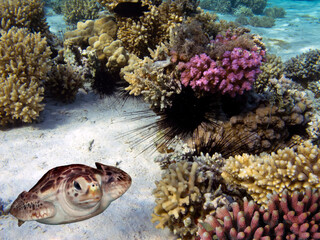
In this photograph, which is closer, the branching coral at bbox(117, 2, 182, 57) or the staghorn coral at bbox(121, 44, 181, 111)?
the staghorn coral at bbox(121, 44, 181, 111)

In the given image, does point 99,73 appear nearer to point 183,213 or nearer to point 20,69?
point 20,69

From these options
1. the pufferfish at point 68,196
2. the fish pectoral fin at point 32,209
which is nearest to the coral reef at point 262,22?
the pufferfish at point 68,196

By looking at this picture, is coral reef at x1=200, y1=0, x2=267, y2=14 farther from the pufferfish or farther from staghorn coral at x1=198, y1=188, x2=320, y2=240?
the pufferfish

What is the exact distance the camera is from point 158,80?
13.2 feet

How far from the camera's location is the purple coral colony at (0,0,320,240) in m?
2.60

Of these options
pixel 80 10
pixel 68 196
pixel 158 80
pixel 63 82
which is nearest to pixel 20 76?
pixel 63 82

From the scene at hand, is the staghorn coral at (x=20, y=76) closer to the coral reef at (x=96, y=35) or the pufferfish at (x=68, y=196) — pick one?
the coral reef at (x=96, y=35)

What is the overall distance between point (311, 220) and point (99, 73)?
5325 millimetres

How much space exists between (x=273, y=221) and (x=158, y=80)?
2.89m

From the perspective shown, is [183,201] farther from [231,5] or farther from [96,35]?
[231,5]

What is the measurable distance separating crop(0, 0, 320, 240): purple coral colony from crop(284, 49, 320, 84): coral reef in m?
2.72

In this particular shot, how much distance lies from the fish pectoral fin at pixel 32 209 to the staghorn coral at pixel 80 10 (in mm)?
10558

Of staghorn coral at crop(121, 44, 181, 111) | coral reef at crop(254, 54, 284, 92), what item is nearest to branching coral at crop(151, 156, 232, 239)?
staghorn coral at crop(121, 44, 181, 111)

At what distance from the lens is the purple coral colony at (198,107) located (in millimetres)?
2600
